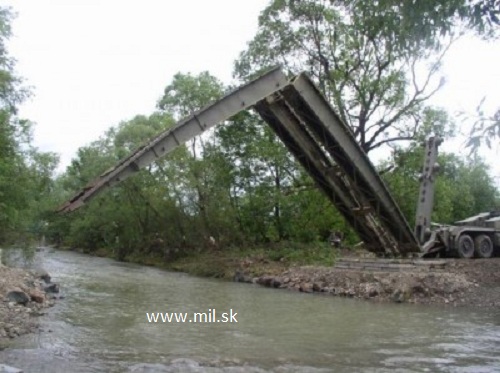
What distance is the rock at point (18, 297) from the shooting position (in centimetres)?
1077

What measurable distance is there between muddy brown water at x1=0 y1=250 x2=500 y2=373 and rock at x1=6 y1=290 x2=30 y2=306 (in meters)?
0.63

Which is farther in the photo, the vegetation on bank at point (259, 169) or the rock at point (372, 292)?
the vegetation on bank at point (259, 169)

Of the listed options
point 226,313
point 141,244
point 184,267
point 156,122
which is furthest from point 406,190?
point 156,122

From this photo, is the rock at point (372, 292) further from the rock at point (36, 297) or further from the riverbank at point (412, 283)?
the rock at point (36, 297)

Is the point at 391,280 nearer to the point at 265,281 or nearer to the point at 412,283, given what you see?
the point at 412,283

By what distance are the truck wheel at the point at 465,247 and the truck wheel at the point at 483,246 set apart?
0.30 metres

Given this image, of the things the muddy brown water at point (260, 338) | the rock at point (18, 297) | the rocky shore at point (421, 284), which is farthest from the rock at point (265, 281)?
the rock at point (18, 297)

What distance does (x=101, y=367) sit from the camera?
6.47 metres

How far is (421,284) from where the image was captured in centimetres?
1439

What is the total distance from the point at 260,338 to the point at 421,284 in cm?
715

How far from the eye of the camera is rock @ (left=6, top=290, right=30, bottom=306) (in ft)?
35.3

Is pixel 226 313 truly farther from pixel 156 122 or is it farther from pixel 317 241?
pixel 156 122

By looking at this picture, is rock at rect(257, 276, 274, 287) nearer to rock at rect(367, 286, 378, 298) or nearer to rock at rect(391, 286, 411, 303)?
rock at rect(367, 286, 378, 298)

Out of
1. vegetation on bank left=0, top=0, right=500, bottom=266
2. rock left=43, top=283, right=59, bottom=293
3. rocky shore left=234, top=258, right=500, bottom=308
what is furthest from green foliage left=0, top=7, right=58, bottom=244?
rocky shore left=234, top=258, right=500, bottom=308
